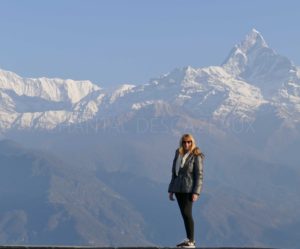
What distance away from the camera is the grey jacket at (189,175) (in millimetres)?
25406

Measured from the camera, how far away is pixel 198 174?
25312 millimetres

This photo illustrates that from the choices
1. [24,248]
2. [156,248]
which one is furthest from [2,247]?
[156,248]

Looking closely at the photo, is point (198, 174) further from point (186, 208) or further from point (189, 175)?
point (186, 208)

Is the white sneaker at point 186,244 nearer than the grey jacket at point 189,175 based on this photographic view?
Yes

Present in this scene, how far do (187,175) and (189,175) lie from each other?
0.06m

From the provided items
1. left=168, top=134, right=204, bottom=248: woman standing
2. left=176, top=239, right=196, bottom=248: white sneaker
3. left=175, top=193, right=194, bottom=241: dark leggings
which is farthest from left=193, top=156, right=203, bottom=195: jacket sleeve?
left=176, top=239, right=196, bottom=248: white sneaker

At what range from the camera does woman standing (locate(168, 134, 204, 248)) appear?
1001 inches

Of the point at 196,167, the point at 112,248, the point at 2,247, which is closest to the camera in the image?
the point at 112,248

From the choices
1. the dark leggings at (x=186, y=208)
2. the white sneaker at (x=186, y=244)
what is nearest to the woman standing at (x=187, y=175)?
the dark leggings at (x=186, y=208)

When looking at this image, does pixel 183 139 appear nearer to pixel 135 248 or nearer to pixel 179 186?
pixel 179 186

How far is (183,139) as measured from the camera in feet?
84.1

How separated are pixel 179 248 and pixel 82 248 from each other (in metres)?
2.69

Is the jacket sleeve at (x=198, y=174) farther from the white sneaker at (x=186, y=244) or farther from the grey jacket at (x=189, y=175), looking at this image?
the white sneaker at (x=186, y=244)

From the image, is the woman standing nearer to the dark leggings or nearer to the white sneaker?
the dark leggings
